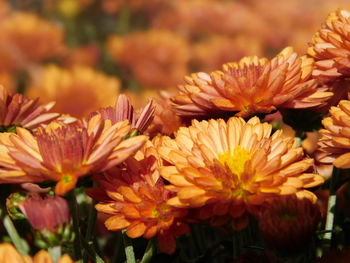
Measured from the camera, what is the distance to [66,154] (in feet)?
2.03

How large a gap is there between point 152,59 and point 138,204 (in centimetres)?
172

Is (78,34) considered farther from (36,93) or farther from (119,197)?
(119,197)

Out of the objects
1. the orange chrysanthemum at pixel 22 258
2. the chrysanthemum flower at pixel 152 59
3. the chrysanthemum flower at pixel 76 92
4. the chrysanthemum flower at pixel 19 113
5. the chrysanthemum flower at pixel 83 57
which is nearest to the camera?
the orange chrysanthemum at pixel 22 258

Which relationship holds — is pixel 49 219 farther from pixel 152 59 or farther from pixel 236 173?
pixel 152 59

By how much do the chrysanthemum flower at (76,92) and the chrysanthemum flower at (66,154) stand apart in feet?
3.34

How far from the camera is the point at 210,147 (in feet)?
2.33

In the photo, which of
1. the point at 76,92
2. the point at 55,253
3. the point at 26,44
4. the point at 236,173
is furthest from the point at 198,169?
the point at 26,44

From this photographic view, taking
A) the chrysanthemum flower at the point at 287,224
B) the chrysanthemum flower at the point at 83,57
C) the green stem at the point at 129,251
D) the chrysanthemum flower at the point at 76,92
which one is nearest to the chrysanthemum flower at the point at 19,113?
the green stem at the point at 129,251

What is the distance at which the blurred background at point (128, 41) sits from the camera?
6.16 feet

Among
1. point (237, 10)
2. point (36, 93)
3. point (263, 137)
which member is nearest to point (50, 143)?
point (263, 137)

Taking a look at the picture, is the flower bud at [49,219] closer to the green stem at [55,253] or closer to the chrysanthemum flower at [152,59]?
the green stem at [55,253]

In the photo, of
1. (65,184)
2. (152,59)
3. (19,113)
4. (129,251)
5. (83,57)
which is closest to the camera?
(65,184)

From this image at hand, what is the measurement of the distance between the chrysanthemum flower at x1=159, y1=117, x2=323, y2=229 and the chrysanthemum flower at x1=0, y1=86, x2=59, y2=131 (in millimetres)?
217

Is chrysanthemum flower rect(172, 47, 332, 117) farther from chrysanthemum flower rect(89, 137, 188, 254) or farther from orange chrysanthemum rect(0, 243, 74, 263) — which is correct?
orange chrysanthemum rect(0, 243, 74, 263)
